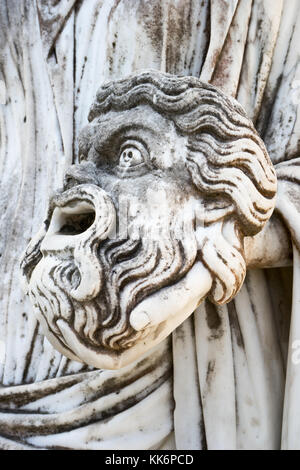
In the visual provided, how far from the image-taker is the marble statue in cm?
105

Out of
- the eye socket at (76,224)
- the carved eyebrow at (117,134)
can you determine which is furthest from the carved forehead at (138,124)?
the eye socket at (76,224)

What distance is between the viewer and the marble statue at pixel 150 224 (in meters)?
1.05

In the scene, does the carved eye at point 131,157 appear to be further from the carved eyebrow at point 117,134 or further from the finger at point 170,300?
the finger at point 170,300

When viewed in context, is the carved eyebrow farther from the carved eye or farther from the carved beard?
the carved beard

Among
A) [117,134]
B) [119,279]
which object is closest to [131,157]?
[117,134]

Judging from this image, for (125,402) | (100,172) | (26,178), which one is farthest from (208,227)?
(26,178)

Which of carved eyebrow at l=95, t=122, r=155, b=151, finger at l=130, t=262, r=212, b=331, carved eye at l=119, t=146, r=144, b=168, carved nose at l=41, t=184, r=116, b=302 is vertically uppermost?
carved eyebrow at l=95, t=122, r=155, b=151

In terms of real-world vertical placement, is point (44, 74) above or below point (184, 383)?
above

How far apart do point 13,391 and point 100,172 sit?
535 mm

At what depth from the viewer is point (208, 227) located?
1.07 m

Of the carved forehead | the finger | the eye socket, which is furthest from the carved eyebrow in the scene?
the finger

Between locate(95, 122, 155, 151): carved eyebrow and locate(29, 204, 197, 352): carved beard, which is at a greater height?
locate(95, 122, 155, 151): carved eyebrow

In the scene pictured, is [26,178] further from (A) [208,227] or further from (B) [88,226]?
(A) [208,227]

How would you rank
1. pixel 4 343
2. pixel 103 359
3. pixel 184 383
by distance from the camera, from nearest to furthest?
pixel 103 359, pixel 184 383, pixel 4 343
